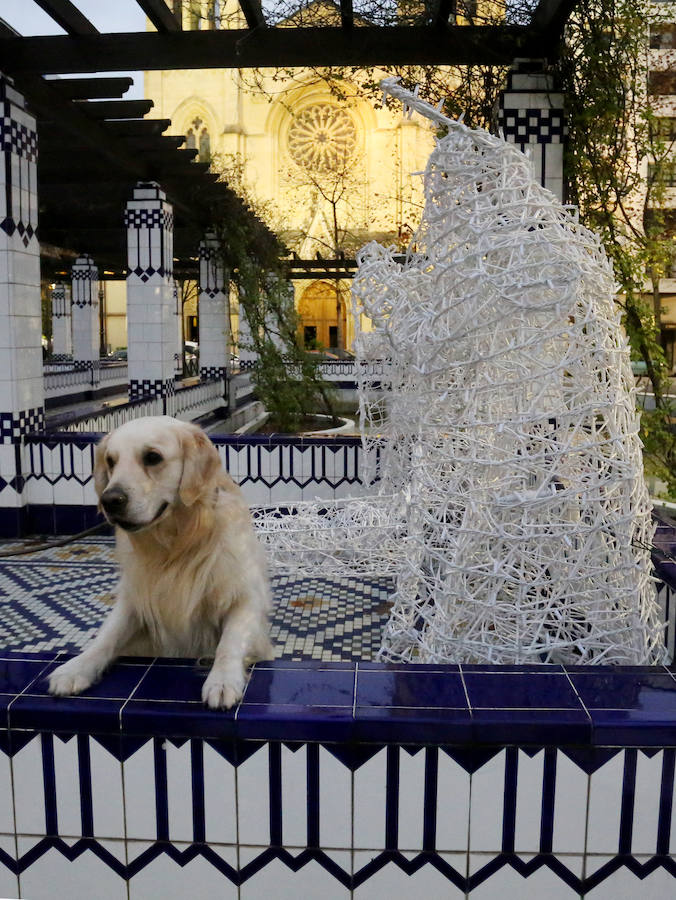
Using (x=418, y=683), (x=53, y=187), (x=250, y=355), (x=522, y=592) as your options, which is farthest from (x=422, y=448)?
(x=250, y=355)

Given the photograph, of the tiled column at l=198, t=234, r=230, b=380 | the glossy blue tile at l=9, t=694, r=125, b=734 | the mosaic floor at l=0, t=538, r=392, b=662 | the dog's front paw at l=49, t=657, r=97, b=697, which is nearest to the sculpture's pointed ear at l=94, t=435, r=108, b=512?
the dog's front paw at l=49, t=657, r=97, b=697

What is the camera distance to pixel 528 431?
2.79 m

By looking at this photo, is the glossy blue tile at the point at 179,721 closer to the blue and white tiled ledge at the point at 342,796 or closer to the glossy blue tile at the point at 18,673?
the blue and white tiled ledge at the point at 342,796

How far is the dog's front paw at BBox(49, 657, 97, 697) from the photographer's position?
1.95m

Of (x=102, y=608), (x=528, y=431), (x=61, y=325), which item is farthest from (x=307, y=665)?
(x=61, y=325)

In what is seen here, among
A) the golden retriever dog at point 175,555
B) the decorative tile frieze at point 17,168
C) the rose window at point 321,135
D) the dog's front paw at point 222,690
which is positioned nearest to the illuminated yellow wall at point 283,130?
the rose window at point 321,135

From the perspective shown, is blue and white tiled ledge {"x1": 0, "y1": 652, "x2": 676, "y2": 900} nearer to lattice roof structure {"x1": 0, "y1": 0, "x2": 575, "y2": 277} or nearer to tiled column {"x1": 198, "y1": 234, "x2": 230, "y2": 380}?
lattice roof structure {"x1": 0, "y1": 0, "x2": 575, "y2": 277}

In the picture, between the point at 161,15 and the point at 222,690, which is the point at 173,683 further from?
the point at 161,15

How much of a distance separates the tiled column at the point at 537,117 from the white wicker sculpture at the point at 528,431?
11.3 feet

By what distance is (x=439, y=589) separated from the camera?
280 centimetres

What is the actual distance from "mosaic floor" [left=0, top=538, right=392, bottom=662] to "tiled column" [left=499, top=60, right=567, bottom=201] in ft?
11.1

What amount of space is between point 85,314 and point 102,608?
597 inches

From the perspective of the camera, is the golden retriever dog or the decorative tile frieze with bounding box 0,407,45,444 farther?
the decorative tile frieze with bounding box 0,407,45,444

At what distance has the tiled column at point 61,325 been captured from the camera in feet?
79.4
